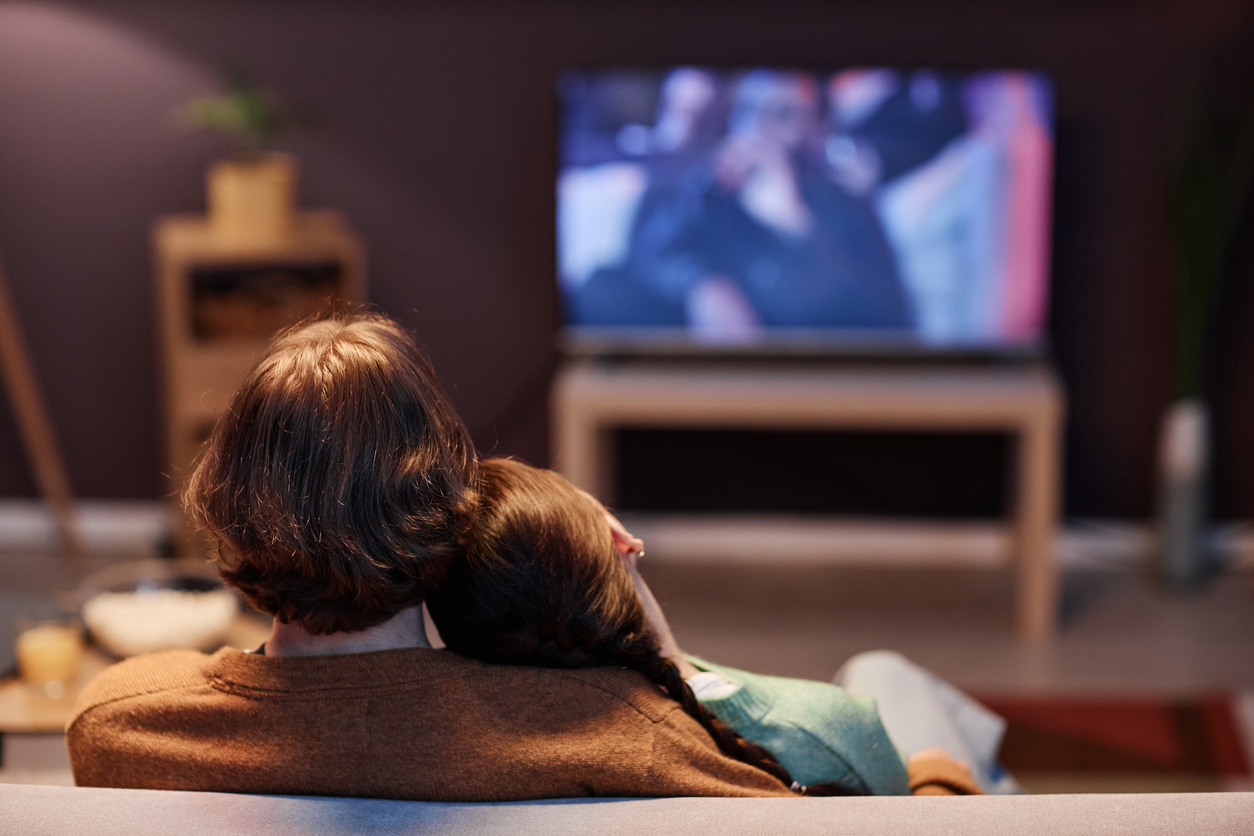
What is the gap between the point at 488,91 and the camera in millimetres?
3621

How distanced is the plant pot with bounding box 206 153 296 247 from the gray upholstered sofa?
2.46 metres

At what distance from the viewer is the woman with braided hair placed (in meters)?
1.12

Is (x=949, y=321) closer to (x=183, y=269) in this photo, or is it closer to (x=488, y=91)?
(x=488, y=91)

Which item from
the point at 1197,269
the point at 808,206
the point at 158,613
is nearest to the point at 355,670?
the point at 158,613

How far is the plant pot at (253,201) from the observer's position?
10.9ft

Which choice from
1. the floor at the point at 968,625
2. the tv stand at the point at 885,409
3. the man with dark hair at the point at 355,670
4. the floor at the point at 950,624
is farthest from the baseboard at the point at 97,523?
the man with dark hair at the point at 355,670

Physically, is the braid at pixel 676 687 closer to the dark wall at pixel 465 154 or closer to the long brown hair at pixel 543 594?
the long brown hair at pixel 543 594

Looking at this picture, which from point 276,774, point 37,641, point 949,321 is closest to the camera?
point 276,774

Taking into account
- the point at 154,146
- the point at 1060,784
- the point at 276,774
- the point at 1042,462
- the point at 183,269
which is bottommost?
the point at 1060,784

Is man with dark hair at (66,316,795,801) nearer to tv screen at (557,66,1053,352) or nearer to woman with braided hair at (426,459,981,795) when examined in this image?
woman with braided hair at (426,459,981,795)

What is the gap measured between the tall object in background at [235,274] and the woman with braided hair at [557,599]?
7.49 feet

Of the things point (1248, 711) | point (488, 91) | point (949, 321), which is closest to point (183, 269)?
point (488, 91)

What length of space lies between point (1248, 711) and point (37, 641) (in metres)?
2.21

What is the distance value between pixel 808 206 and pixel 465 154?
3.09ft
